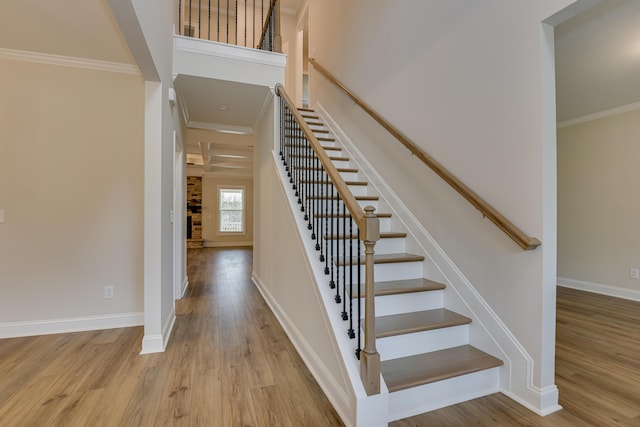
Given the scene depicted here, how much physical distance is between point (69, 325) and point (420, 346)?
3.08m

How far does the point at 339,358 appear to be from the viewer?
5.51ft

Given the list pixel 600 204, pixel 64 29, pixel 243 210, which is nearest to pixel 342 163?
pixel 64 29

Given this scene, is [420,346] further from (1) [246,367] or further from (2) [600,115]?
(2) [600,115]

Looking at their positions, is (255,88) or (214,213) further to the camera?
(214,213)

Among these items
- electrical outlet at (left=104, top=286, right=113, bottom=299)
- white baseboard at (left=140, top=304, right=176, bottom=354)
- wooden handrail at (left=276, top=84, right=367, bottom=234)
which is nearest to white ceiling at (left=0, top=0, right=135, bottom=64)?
wooden handrail at (left=276, top=84, right=367, bottom=234)

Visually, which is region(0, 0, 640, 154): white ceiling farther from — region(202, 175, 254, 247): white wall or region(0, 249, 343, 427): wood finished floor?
region(202, 175, 254, 247): white wall

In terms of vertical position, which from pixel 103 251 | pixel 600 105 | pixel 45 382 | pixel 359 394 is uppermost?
pixel 600 105

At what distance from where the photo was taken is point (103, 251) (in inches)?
116

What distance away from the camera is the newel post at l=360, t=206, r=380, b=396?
147cm

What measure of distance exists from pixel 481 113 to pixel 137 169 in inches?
120

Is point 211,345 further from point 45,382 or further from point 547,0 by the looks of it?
point 547,0

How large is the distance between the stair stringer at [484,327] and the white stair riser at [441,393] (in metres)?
0.10

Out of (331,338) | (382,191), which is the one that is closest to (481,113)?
(382,191)

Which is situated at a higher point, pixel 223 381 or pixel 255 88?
pixel 255 88
